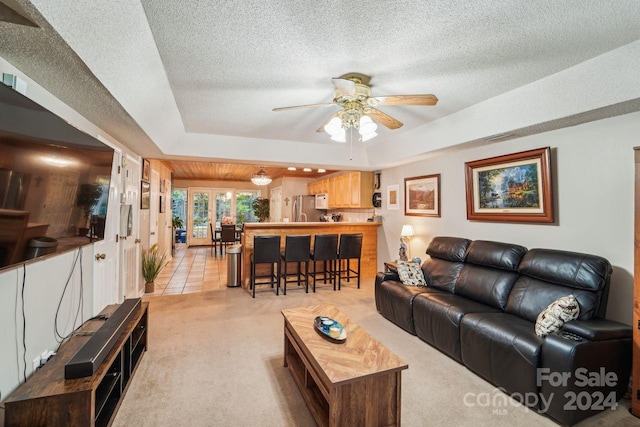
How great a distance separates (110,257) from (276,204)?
612 centimetres

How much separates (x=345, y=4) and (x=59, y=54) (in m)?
1.54

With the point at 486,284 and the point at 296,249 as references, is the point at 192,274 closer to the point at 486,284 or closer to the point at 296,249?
the point at 296,249

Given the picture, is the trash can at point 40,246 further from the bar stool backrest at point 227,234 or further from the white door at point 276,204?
the white door at point 276,204

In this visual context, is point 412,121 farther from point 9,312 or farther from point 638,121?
point 9,312

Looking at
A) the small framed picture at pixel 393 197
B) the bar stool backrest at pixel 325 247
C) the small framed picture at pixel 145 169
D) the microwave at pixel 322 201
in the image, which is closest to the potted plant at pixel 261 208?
the microwave at pixel 322 201

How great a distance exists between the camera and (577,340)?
177 centimetres

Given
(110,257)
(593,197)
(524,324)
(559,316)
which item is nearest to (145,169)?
(110,257)

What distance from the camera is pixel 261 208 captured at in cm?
949

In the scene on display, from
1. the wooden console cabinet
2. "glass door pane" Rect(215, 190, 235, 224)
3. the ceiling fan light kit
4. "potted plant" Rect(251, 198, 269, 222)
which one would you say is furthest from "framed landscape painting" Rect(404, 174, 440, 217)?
"glass door pane" Rect(215, 190, 235, 224)

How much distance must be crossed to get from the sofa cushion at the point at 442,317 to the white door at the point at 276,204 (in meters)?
6.28

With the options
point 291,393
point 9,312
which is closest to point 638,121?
point 291,393

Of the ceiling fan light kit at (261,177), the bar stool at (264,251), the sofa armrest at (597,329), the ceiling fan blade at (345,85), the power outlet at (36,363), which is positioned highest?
the ceiling fan light kit at (261,177)

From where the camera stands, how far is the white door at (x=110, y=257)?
2.72 m

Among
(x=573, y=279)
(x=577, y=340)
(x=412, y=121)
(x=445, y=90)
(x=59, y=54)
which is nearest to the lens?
(x=59, y=54)
